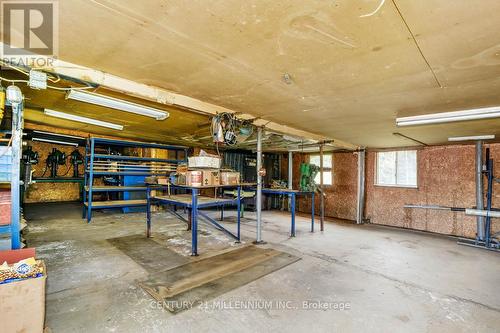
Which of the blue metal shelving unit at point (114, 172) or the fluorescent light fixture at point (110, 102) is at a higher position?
the fluorescent light fixture at point (110, 102)

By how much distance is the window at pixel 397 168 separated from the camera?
6.31m

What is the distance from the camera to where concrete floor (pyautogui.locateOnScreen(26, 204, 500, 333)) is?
1956mm

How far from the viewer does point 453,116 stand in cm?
305

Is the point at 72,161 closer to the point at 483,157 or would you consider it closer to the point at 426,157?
the point at 426,157

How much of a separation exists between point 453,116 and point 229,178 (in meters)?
3.22

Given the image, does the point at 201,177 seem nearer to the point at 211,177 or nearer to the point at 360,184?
the point at 211,177

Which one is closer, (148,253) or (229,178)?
(148,253)

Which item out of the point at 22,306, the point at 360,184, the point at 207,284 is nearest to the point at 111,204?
the point at 207,284

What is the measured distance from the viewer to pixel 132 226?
16.6 ft

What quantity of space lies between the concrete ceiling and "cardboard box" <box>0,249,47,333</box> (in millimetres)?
1674

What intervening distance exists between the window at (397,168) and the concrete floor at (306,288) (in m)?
2.13

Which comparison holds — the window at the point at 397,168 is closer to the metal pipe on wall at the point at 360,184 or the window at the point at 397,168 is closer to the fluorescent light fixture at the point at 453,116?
the metal pipe on wall at the point at 360,184

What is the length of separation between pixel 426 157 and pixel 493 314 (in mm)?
Result: 4711

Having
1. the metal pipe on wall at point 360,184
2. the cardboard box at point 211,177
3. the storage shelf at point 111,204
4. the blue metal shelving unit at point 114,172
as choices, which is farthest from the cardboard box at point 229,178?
the metal pipe on wall at point 360,184
